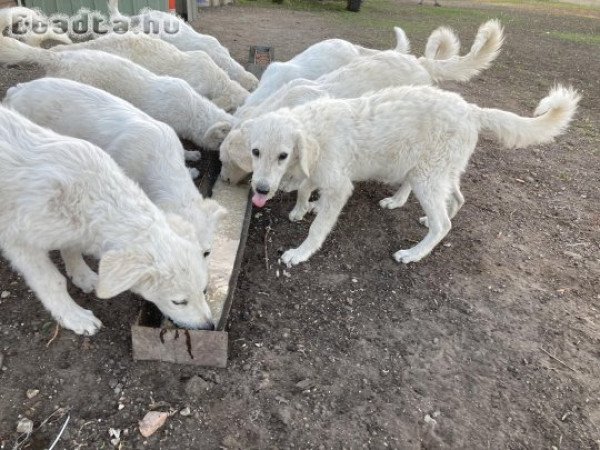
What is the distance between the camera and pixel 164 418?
2.84m

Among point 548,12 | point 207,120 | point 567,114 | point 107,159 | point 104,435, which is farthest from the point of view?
point 548,12

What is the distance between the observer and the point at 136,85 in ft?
17.8

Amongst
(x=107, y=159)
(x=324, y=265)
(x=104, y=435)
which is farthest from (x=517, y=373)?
(x=107, y=159)

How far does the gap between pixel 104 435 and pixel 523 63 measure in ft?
45.9

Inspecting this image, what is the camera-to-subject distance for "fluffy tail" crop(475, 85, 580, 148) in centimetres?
401

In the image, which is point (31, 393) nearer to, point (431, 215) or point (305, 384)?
point (305, 384)

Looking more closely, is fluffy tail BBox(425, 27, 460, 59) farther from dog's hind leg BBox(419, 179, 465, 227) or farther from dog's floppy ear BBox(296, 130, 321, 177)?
dog's floppy ear BBox(296, 130, 321, 177)

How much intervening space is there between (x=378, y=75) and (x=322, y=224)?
2334mm

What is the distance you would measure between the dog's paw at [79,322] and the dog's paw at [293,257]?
1693 mm

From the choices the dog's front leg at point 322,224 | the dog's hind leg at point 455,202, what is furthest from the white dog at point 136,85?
the dog's hind leg at point 455,202

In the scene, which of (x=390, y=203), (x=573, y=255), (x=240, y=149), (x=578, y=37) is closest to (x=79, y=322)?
(x=240, y=149)

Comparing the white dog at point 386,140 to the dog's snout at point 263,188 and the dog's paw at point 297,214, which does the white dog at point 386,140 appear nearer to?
the dog's snout at point 263,188

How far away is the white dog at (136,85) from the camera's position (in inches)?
207

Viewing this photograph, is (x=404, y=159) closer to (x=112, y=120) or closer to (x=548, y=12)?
(x=112, y=120)
